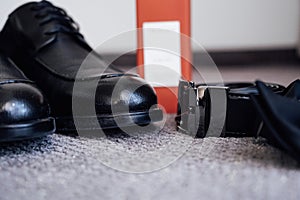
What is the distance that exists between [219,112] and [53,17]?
0.80 ft

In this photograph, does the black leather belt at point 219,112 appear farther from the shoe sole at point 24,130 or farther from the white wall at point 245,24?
the white wall at point 245,24

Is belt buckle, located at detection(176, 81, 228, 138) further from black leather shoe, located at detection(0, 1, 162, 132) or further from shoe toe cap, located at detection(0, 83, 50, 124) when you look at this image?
shoe toe cap, located at detection(0, 83, 50, 124)

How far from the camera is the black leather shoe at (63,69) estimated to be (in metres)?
0.44

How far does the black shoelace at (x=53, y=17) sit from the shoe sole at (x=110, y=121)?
0.13 meters

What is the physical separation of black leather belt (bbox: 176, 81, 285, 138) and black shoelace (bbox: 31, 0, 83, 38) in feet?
0.59

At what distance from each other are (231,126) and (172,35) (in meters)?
0.24

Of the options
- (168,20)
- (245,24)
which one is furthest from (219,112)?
(245,24)

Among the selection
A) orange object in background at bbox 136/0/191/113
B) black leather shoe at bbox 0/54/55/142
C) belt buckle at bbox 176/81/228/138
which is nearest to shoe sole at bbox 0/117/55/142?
black leather shoe at bbox 0/54/55/142

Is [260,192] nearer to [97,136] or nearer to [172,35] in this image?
[97,136]

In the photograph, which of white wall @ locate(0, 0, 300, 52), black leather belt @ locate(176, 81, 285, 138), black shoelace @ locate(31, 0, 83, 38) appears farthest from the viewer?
white wall @ locate(0, 0, 300, 52)

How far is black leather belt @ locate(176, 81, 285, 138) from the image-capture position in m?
0.42

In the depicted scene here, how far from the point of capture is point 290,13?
57.4 inches

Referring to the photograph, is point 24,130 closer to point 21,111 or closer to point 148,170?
point 21,111

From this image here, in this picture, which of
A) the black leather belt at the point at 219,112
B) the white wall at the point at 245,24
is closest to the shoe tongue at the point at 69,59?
the black leather belt at the point at 219,112
